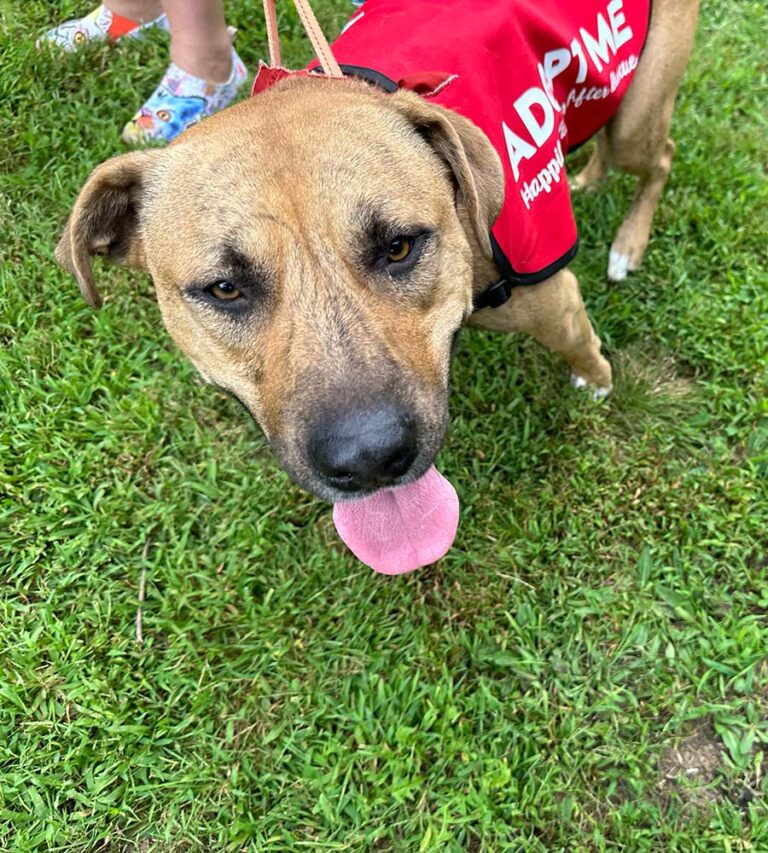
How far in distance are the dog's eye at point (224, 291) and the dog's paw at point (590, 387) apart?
6.77 feet

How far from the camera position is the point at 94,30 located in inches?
195

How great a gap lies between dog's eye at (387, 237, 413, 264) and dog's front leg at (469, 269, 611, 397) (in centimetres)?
67

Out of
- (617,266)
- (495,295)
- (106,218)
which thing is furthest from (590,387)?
(106,218)

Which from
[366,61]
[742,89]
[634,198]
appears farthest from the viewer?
[742,89]

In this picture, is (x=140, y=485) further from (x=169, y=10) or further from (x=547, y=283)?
(x=169, y=10)

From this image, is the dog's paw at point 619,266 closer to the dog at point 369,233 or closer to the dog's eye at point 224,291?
the dog at point 369,233

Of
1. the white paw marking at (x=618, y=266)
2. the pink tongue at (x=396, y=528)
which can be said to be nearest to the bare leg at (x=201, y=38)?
the white paw marking at (x=618, y=266)

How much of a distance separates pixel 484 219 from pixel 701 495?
6.19 feet

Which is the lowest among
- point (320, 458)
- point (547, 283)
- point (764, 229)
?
point (764, 229)

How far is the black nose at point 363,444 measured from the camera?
2.03 m

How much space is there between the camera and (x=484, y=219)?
2.46 metres

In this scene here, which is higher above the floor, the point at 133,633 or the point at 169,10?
the point at 169,10

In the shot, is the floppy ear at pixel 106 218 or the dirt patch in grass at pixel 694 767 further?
the dirt patch in grass at pixel 694 767

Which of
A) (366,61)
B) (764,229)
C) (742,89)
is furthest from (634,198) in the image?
(366,61)
